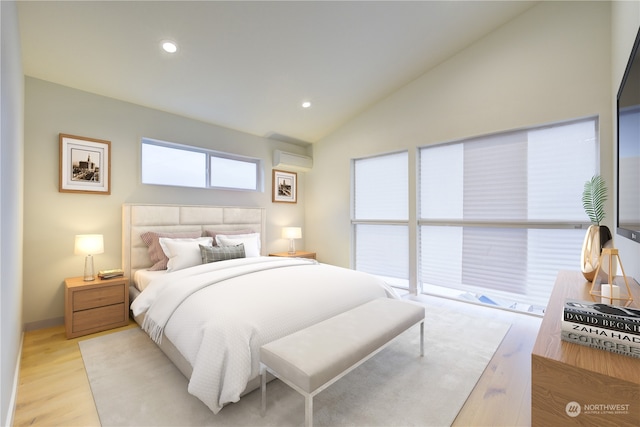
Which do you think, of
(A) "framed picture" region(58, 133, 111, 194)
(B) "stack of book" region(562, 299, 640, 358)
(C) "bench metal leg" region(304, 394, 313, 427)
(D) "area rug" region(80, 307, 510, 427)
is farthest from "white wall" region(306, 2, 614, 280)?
(A) "framed picture" region(58, 133, 111, 194)

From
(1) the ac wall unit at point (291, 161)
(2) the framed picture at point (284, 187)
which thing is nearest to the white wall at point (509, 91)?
(1) the ac wall unit at point (291, 161)

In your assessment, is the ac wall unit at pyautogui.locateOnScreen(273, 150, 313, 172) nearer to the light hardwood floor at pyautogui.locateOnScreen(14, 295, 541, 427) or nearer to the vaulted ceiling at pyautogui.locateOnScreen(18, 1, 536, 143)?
the vaulted ceiling at pyautogui.locateOnScreen(18, 1, 536, 143)

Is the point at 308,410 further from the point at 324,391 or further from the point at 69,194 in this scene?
the point at 69,194

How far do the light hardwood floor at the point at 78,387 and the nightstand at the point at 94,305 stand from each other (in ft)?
0.37

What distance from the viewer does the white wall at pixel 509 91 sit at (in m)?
2.71

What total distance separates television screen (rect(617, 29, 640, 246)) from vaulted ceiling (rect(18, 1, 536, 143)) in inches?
75.6

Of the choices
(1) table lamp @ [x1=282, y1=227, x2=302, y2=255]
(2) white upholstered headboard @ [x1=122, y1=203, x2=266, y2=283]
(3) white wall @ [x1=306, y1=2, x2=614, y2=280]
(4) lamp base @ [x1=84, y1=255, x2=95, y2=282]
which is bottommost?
(4) lamp base @ [x1=84, y1=255, x2=95, y2=282]

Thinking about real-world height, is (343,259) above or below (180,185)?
below

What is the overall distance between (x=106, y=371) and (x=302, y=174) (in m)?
3.96

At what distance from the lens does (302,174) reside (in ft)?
17.4

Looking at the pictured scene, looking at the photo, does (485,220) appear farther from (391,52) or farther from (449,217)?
(391,52)

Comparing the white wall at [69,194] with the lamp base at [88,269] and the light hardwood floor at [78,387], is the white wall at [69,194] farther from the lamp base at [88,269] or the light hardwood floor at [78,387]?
the light hardwood floor at [78,387]

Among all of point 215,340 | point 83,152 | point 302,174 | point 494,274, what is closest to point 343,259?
point 302,174

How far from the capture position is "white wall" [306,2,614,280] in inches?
106
